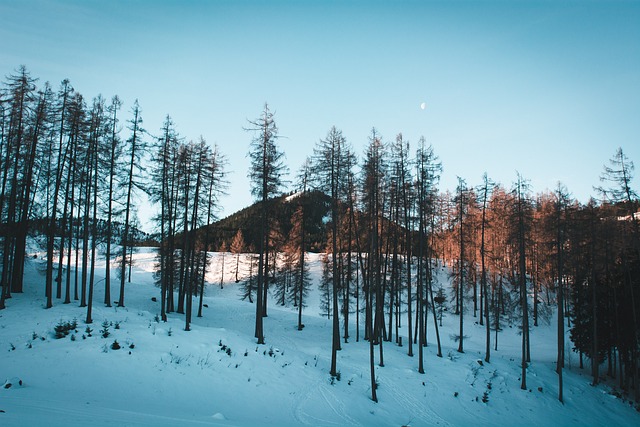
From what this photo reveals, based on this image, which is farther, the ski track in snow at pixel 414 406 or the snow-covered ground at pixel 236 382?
the ski track in snow at pixel 414 406

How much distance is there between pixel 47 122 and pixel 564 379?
40696 millimetres

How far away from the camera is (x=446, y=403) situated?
52.6 feet

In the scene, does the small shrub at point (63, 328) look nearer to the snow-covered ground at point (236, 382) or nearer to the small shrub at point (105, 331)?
the snow-covered ground at point (236, 382)

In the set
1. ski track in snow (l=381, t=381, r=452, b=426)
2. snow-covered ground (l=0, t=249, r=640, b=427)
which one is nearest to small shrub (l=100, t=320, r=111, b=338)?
snow-covered ground (l=0, t=249, r=640, b=427)

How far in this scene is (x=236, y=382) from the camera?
1286 centimetres

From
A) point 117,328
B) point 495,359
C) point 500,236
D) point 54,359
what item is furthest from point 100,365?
point 500,236

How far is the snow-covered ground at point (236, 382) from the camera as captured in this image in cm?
968

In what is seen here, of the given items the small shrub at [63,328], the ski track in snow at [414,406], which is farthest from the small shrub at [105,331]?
the ski track in snow at [414,406]

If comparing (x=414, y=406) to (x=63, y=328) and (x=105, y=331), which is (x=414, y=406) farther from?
(x=63, y=328)

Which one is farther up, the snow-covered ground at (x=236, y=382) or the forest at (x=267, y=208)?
the forest at (x=267, y=208)

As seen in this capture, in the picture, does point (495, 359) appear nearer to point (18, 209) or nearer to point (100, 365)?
point (100, 365)

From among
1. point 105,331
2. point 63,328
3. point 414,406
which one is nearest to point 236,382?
point 105,331

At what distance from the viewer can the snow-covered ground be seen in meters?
9.68

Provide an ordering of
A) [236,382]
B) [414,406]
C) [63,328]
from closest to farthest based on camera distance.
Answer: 1. [236,382]
2. [63,328]
3. [414,406]
